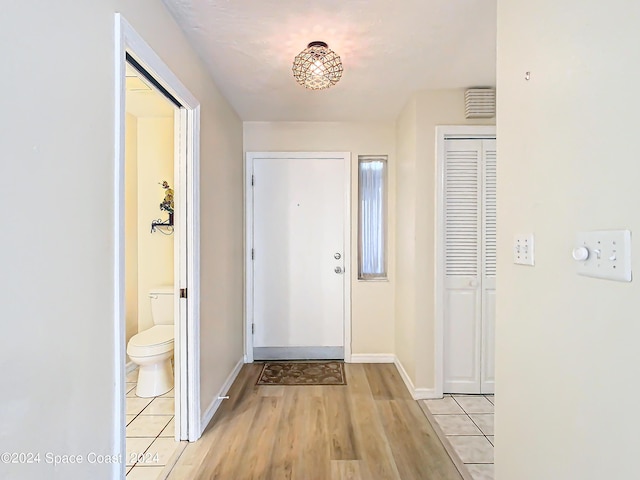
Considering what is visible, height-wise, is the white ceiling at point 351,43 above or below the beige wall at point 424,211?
above

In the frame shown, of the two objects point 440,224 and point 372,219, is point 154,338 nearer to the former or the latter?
point 372,219

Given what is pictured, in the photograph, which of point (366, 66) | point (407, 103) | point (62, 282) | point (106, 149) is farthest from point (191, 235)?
point (407, 103)

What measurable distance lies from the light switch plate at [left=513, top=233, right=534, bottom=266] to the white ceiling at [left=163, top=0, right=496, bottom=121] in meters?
1.17

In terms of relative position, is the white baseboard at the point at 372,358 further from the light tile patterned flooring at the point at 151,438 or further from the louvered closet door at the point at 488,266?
the light tile patterned flooring at the point at 151,438

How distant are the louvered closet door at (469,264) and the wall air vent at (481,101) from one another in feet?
0.70

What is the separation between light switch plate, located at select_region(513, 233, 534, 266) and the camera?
1.21 meters

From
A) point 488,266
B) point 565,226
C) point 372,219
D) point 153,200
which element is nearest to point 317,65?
point 565,226

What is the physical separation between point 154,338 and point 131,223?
121 centimetres

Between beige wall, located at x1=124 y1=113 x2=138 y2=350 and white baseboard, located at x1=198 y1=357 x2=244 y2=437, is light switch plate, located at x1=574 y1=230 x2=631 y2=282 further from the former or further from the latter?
beige wall, located at x1=124 y1=113 x2=138 y2=350

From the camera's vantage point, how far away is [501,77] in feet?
4.62

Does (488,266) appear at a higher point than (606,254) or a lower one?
lower

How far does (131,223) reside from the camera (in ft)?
10.8

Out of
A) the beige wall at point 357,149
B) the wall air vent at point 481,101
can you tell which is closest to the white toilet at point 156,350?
the beige wall at point 357,149

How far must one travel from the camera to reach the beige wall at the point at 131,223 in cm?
322
